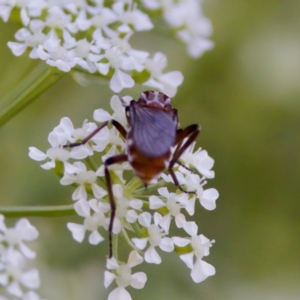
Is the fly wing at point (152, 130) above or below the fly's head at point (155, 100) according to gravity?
below

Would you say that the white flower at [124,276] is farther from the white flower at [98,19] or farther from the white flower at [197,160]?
the white flower at [98,19]

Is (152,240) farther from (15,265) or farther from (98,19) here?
(98,19)

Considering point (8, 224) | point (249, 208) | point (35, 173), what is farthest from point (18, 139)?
point (249, 208)

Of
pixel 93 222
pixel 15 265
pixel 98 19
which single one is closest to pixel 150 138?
pixel 93 222

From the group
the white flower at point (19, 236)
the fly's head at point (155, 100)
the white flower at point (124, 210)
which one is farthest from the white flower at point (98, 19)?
the white flower at point (19, 236)

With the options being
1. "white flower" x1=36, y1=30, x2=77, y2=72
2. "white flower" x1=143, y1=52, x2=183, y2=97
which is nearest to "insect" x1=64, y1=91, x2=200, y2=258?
"white flower" x1=143, y1=52, x2=183, y2=97

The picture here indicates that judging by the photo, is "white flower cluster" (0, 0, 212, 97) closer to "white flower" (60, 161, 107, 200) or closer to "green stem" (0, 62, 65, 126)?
"green stem" (0, 62, 65, 126)

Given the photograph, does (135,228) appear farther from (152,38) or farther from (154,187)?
(152,38)
